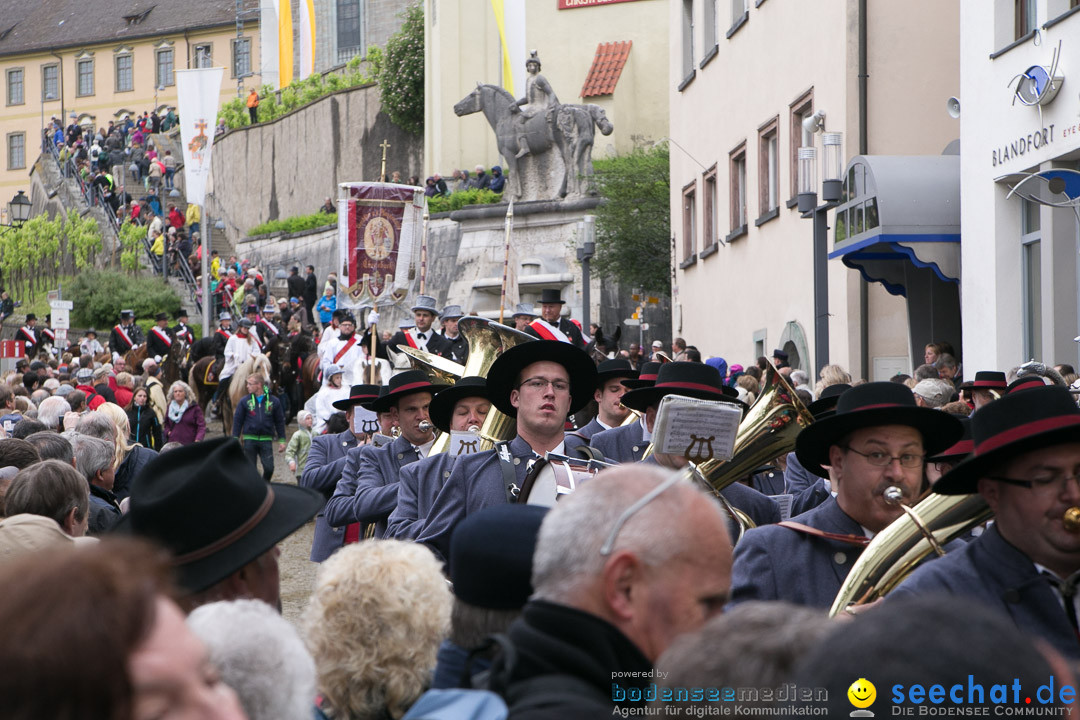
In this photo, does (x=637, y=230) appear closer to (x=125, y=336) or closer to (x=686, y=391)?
(x=125, y=336)

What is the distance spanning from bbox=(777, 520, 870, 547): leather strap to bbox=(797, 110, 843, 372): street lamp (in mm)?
12577

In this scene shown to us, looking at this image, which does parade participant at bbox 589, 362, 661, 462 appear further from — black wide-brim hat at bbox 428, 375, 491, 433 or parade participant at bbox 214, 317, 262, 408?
parade participant at bbox 214, 317, 262, 408

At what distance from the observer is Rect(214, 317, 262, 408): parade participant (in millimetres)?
23750

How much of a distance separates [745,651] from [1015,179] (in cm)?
1396

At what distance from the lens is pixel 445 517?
6445mm

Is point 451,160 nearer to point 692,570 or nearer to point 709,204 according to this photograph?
point 709,204

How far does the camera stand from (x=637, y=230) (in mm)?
34875

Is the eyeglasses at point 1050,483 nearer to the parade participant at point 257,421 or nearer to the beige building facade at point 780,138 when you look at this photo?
the beige building facade at point 780,138

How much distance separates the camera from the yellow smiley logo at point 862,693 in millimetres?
1949

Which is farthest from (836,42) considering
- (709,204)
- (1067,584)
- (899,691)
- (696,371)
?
(899,691)

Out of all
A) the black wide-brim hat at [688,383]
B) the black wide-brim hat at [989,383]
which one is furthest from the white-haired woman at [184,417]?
the black wide-brim hat at [688,383]

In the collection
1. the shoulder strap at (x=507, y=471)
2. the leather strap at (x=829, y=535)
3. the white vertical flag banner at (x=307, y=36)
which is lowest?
the leather strap at (x=829, y=535)

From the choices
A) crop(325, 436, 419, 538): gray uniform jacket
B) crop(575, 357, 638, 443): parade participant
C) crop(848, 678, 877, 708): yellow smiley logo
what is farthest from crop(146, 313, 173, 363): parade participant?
crop(848, 678, 877, 708): yellow smiley logo

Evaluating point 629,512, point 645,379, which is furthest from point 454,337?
point 629,512
